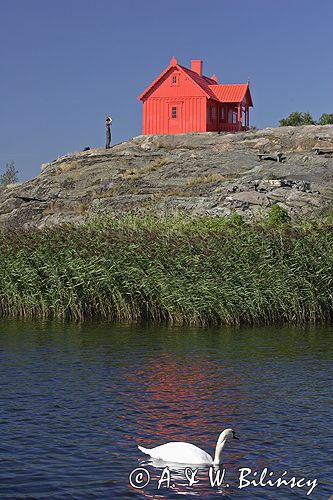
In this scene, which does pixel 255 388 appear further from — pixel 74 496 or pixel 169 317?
pixel 169 317

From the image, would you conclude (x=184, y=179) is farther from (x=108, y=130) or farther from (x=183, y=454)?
(x=183, y=454)

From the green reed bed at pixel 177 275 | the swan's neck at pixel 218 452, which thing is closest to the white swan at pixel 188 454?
the swan's neck at pixel 218 452

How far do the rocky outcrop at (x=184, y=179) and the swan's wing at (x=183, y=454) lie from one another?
1134 inches

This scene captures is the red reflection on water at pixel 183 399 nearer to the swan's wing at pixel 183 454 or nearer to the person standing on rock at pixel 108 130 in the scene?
the swan's wing at pixel 183 454

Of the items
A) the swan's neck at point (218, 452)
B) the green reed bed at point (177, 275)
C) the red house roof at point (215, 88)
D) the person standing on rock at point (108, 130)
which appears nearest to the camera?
the swan's neck at point (218, 452)

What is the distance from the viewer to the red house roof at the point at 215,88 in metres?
71.1

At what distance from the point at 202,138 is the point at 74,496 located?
54.9 metres

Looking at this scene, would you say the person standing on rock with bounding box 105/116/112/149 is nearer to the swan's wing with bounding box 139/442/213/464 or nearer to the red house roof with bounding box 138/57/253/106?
the red house roof with bounding box 138/57/253/106

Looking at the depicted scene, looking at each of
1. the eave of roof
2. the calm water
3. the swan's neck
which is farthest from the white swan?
the eave of roof

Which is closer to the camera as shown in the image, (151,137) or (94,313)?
(94,313)

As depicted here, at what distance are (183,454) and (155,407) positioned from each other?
4.17 m

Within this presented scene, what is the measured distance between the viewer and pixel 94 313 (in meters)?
29.2

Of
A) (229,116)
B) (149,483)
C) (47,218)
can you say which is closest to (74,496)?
(149,483)

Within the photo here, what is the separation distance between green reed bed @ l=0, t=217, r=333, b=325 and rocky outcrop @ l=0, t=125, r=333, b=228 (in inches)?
468
